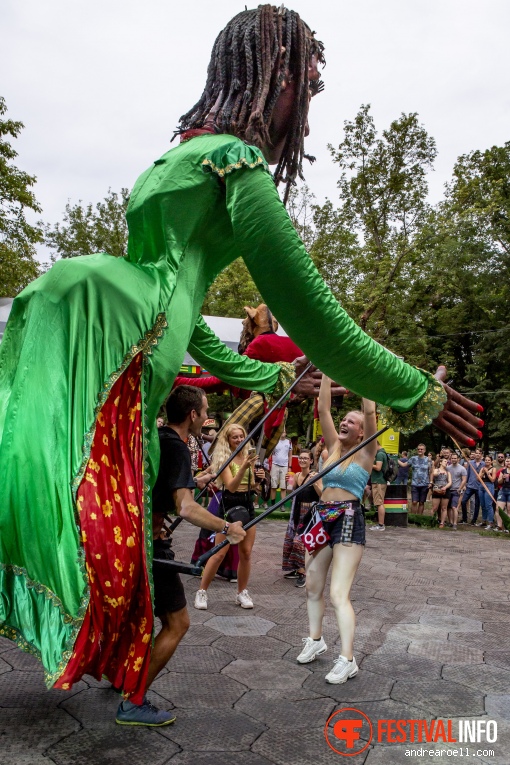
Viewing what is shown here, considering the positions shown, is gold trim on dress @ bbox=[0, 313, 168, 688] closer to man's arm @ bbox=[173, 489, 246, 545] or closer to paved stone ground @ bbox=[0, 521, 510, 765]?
man's arm @ bbox=[173, 489, 246, 545]

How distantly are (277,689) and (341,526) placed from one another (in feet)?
3.32

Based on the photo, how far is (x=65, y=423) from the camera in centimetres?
193

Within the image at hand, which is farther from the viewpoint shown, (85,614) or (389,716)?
(389,716)

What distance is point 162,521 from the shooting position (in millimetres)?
2859

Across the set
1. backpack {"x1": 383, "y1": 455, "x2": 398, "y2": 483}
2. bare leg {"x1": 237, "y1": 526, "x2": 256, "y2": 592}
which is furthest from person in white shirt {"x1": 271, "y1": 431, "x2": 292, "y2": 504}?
bare leg {"x1": 237, "y1": 526, "x2": 256, "y2": 592}

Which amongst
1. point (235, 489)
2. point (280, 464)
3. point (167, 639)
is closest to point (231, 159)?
point (167, 639)

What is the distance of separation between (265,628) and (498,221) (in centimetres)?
2217

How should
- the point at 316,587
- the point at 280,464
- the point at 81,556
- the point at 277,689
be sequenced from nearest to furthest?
the point at 81,556
the point at 277,689
the point at 316,587
the point at 280,464

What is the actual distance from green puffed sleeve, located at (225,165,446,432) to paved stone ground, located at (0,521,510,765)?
1666mm

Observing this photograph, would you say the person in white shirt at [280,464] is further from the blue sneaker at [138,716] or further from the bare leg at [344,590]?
the blue sneaker at [138,716]

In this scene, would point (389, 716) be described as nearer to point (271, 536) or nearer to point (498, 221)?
point (271, 536)

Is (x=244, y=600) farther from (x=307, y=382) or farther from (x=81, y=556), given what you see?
(x=81, y=556)

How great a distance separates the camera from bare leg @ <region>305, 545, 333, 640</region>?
4004 mm

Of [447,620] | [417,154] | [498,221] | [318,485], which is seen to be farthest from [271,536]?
[498,221]
